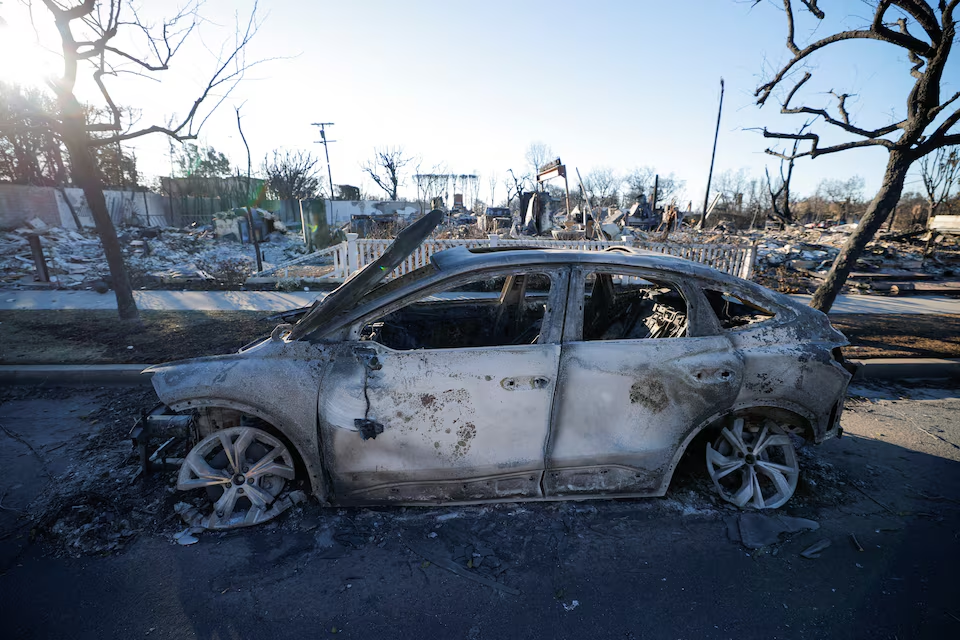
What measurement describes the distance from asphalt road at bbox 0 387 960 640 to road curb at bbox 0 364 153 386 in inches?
71.6

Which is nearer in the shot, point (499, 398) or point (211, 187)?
point (499, 398)

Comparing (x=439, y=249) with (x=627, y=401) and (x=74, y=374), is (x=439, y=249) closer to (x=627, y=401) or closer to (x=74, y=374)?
(x=74, y=374)

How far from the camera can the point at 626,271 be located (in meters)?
2.72

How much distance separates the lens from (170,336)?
6.04 meters

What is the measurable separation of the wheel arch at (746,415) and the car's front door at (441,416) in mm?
843

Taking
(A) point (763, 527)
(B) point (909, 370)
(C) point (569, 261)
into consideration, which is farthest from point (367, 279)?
(B) point (909, 370)

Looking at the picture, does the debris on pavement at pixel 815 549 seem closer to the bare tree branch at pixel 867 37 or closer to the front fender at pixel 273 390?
the front fender at pixel 273 390

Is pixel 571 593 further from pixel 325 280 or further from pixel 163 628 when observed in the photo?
pixel 325 280

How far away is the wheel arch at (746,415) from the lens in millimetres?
2701

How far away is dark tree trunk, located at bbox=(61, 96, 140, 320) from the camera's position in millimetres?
5980

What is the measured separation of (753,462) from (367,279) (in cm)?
279

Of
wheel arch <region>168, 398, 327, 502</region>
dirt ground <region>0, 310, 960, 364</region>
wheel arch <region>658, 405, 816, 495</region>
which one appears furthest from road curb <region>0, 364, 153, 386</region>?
wheel arch <region>658, 405, 816, 495</region>

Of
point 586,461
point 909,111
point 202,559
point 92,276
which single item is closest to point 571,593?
point 586,461

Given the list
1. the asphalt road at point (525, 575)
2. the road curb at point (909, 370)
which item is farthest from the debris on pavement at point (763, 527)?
the road curb at point (909, 370)
